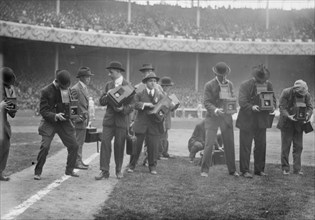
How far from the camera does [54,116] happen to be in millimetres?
6734

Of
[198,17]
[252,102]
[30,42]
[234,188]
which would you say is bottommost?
[234,188]

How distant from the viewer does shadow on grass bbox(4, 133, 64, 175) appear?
8190mm

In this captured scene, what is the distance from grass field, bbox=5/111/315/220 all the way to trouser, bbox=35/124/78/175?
0.94 metres

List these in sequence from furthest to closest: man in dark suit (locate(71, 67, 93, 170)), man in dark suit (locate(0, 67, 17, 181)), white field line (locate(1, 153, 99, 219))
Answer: man in dark suit (locate(71, 67, 93, 170))
man in dark suit (locate(0, 67, 17, 181))
white field line (locate(1, 153, 99, 219))

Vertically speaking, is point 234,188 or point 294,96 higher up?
point 294,96

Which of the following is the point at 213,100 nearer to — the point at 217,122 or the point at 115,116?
the point at 217,122

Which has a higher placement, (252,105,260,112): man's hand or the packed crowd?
the packed crowd

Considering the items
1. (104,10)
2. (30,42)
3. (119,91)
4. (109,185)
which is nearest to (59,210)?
(109,185)

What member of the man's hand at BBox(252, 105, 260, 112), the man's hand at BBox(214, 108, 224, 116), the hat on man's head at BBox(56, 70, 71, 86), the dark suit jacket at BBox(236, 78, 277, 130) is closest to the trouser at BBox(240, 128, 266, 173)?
the dark suit jacket at BBox(236, 78, 277, 130)

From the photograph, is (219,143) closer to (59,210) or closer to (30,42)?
(59,210)

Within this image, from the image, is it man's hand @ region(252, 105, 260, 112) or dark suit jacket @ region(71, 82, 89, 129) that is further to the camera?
dark suit jacket @ region(71, 82, 89, 129)

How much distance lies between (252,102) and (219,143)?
212 cm

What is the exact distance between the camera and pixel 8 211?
4.92 metres

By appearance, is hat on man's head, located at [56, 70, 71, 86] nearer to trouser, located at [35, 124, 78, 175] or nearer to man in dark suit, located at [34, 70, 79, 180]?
man in dark suit, located at [34, 70, 79, 180]
